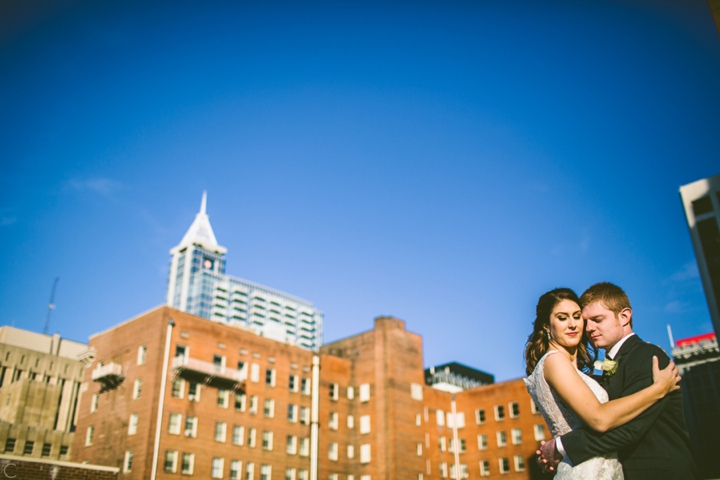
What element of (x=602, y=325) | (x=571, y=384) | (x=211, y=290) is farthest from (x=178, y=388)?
(x=211, y=290)

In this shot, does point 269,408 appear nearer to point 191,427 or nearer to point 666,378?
point 191,427

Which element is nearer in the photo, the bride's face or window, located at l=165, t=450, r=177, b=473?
the bride's face

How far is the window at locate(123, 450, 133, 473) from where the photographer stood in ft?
153

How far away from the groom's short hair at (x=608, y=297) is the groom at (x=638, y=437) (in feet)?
0.76

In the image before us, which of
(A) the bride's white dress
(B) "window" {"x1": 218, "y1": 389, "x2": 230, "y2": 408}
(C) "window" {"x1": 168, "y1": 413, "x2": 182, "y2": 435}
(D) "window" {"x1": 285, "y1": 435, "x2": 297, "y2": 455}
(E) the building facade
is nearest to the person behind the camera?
(A) the bride's white dress

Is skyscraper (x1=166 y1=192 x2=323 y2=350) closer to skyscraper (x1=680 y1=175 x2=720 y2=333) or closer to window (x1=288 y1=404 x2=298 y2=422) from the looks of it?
window (x1=288 y1=404 x2=298 y2=422)

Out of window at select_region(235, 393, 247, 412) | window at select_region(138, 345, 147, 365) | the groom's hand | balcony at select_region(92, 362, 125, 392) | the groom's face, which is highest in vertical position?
window at select_region(138, 345, 147, 365)

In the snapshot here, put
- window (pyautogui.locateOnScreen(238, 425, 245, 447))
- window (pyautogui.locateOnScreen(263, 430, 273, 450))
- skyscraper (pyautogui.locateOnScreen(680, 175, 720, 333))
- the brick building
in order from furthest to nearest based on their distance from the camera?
skyscraper (pyautogui.locateOnScreen(680, 175, 720, 333)) → window (pyautogui.locateOnScreen(263, 430, 273, 450)) → window (pyautogui.locateOnScreen(238, 425, 245, 447)) → the brick building

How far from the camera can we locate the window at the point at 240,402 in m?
54.2

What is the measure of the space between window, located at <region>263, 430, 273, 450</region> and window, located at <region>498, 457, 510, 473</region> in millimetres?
27243

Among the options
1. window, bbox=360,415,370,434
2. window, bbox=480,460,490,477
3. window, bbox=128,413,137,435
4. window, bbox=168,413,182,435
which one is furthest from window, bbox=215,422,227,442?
window, bbox=480,460,490,477

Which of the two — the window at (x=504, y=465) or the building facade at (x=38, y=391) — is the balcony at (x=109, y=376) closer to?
the building facade at (x=38, y=391)

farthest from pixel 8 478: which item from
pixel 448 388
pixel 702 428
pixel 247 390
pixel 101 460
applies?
pixel 702 428

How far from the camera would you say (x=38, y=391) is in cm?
7688
